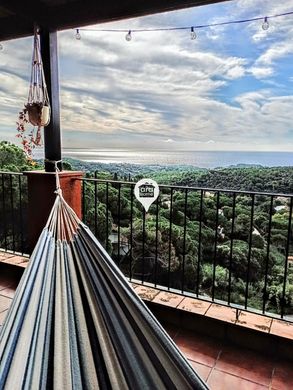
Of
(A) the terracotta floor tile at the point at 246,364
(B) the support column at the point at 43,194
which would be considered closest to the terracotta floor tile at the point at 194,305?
(A) the terracotta floor tile at the point at 246,364

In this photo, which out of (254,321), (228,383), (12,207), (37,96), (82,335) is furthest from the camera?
(12,207)

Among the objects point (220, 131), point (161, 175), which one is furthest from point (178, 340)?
point (220, 131)

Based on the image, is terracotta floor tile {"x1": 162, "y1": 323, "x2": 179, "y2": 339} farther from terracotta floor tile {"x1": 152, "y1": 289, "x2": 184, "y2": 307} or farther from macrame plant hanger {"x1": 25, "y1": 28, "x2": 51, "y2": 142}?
macrame plant hanger {"x1": 25, "y1": 28, "x2": 51, "y2": 142}

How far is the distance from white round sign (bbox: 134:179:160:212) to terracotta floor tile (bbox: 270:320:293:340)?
1131mm

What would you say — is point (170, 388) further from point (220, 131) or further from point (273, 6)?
point (220, 131)

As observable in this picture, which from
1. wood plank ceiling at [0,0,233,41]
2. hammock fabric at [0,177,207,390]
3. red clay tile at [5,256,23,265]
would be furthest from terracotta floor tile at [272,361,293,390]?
red clay tile at [5,256,23,265]

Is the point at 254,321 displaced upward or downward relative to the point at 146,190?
downward

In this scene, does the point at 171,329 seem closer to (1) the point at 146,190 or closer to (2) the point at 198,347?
(2) the point at 198,347

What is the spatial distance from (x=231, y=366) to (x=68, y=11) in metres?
2.54

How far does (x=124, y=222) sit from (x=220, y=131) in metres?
3.14

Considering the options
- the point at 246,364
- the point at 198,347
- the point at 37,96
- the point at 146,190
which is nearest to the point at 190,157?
the point at 146,190

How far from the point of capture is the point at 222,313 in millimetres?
1995

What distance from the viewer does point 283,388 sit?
1.52 metres

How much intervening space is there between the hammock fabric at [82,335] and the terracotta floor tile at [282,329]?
0.95m
